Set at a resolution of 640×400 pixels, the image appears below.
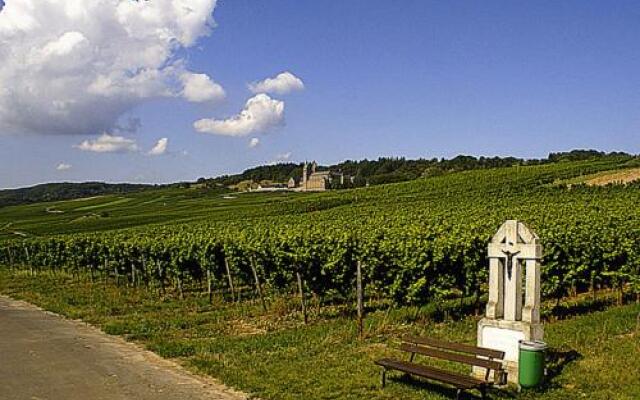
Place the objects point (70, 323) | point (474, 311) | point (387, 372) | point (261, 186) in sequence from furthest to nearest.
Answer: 1. point (261, 186)
2. point (70, 323)
3. point (474, 311)
4. point (387, 372)

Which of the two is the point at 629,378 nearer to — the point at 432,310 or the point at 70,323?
the point at 432,310

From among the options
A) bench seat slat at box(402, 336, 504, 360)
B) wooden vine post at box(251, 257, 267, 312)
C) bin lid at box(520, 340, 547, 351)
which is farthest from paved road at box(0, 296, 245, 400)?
wooden vine post at box(251, 257, 267, 312)

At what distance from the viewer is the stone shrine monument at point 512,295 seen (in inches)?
380

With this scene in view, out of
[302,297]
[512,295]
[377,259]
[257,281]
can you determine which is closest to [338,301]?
[257,281]

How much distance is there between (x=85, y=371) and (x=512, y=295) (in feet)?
23.3

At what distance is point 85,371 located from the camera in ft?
37.1

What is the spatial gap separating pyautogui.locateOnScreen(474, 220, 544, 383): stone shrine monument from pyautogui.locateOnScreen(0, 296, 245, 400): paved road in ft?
12.8

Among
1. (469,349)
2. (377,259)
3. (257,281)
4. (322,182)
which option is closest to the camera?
(469,349)

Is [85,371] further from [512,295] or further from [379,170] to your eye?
[379,170]

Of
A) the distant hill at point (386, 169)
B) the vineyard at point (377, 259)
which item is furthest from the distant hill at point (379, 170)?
the vineyard at point (377, 259)

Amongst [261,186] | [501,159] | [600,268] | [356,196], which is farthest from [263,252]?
[261,186]

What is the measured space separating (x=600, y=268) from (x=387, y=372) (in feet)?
32.3

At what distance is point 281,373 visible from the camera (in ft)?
35.4

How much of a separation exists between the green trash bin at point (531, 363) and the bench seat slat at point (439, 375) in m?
0.87
